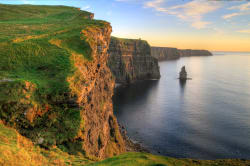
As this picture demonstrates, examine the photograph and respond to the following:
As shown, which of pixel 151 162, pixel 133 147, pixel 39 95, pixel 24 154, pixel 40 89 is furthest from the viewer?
pixel 133 147

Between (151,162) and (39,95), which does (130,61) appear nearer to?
(39,95)

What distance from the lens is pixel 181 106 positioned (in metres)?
88.8

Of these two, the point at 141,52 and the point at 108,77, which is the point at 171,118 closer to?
the point at 108,77

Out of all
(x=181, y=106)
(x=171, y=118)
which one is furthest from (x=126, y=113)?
(x=181, y=106)

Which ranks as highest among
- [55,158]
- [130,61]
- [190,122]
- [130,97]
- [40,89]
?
[130,61]

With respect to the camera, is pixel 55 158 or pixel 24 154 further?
pixel 55 158

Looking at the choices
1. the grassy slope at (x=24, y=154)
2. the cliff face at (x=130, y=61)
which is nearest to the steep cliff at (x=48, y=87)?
the grassy slope at (x=24, y=154)

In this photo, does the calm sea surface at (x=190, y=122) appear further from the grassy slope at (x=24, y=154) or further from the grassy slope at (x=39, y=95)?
the grassy slope at (x=24, y=154)

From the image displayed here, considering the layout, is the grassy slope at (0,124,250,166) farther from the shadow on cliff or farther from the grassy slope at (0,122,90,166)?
the shadow on cliff

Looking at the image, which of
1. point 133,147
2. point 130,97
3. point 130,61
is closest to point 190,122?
point 133,147

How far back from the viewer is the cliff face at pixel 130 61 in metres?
152

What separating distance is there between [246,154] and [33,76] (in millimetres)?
56974

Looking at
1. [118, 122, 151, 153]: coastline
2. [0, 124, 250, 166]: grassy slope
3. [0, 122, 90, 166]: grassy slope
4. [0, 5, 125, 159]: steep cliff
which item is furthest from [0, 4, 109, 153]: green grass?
[118, 122, 151, 153]: coastline

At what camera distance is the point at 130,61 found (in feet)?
551
